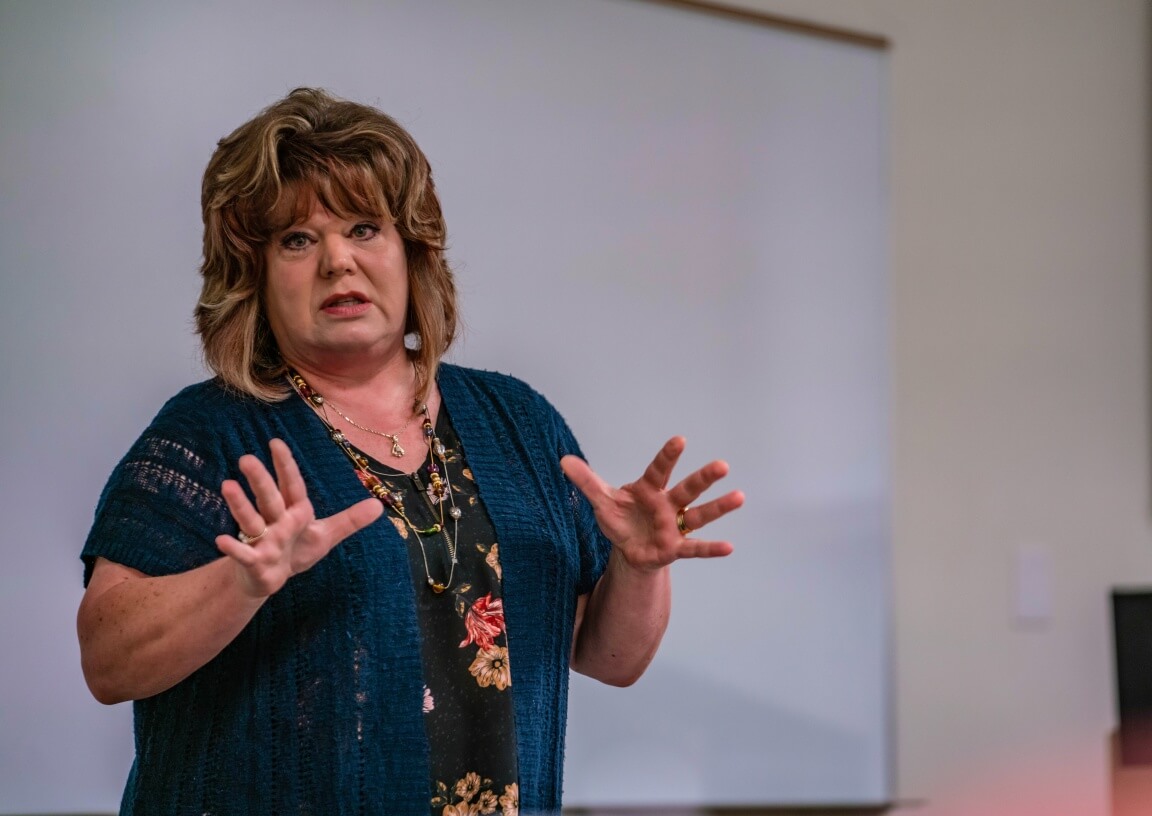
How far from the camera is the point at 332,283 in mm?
1378

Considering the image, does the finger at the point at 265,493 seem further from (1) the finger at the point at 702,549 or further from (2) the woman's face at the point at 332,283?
(1) the finger at the point at 702,549

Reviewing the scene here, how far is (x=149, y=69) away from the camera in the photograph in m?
1.84

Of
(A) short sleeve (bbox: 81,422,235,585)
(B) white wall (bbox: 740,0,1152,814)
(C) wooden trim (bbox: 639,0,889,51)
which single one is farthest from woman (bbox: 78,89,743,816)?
(B) white wall (bbox: 740,0,1152,814)

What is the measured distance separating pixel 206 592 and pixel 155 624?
0.06m

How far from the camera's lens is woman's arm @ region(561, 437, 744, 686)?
1.29 meters

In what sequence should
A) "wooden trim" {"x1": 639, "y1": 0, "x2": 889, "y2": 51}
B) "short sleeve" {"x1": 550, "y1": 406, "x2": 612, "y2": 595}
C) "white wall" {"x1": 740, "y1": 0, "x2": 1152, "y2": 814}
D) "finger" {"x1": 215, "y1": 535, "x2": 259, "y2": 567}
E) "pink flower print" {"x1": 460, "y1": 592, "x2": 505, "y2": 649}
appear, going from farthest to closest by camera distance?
"white wall" {"x1": 740, "y1": 0, "x2": 1152, "y2": 814} < "wooden trim" {"x1": 639, "y1": 0, "x2": 889, "y2": 51} < "short sleeve" {"x1": 550, "y1": 406, "x2": 612, "y2": 595} < "pink flower print" {"x1": 460, "y1": 592, "x2": 505, "y2": 649} < "finger" {"x1": 215, "y1": 535, "x2": 259, "y2": 567}

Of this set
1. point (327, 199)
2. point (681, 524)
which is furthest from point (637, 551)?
point (327, 199)

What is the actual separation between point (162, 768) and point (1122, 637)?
5.69ft

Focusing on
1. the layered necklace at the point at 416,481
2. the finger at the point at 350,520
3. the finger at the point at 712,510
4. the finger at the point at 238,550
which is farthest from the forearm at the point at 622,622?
the finger at the point at 238,550

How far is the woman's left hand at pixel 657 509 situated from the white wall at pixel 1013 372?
1491mm

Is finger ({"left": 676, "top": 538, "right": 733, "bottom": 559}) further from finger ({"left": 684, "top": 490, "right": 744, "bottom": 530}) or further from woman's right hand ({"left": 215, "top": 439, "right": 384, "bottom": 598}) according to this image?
woman's right hand ({"left": 215, "top": 439, "right": 384, "bottom": 598})

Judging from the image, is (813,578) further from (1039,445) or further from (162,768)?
(162,768)

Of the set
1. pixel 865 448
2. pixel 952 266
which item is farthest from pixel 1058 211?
pixel 865 448

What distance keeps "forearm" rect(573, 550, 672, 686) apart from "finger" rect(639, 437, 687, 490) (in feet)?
0.41
